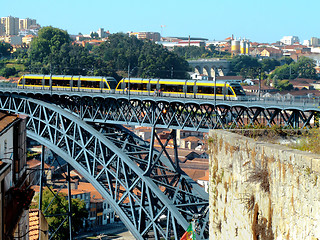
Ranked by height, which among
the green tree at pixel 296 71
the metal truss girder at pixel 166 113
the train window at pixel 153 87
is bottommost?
the green tree at pixel 296 71

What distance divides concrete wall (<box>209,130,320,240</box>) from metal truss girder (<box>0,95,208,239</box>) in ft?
60.4

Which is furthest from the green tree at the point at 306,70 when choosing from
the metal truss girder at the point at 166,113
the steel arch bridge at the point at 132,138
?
the steel arch bridge at the point at 132,138

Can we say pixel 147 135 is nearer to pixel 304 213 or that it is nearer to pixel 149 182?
pixel 149 182

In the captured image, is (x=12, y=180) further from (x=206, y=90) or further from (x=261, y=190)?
(x=206, y=90)

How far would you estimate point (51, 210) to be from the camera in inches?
2255

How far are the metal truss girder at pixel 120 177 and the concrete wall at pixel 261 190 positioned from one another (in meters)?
18.4

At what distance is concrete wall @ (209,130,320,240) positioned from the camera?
6.35m

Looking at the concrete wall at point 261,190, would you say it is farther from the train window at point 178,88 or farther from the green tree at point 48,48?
the green tree at point 48,48

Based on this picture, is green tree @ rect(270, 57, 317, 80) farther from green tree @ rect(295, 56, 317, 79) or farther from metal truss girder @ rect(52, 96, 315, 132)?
metal truss girder @ rect(52, 96, 315, 132)

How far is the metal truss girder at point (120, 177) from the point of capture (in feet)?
99.8

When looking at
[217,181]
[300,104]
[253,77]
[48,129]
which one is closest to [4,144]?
[217,181]

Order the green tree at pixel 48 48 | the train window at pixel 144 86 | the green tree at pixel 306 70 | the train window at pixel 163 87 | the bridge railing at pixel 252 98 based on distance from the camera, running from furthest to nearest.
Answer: the green tree at pixel 306 70, the green tree at pixel 48 48, the train window at pixel 144 86, the train window at pixel 163 87, the bridge railing at pixel 252 98

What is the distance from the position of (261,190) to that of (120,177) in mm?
27872

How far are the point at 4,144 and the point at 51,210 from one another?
1854 inches
